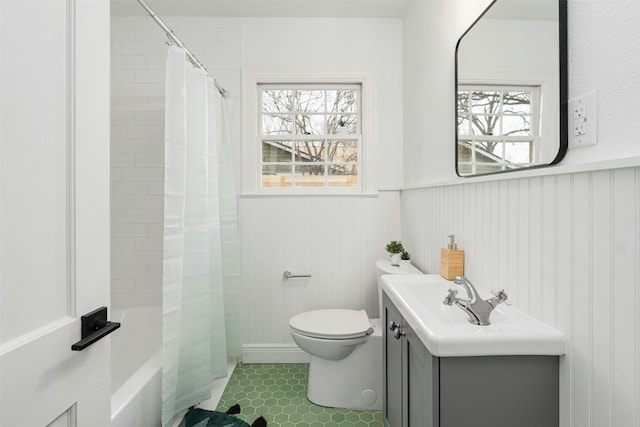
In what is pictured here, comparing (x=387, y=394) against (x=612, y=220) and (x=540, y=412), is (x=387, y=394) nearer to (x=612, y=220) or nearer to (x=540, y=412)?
(x=540, y=412)

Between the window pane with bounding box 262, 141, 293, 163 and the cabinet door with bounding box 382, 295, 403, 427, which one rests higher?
the window pane with bounding box 262, 141, 293, 163

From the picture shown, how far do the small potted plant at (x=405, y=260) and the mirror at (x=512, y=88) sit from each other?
741mm

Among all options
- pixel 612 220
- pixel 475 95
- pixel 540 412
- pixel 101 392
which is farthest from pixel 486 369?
pixel 475 95

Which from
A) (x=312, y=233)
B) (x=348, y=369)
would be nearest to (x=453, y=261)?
(x=348, y=369)

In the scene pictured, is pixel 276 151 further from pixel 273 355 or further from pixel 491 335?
pixel 491 335

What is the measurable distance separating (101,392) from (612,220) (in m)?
1.22

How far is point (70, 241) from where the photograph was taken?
0.67m

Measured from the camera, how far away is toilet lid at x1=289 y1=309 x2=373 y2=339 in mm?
1797

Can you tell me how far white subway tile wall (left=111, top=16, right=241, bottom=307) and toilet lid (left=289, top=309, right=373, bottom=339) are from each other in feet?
3.81

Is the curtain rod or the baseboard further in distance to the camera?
the baseboard

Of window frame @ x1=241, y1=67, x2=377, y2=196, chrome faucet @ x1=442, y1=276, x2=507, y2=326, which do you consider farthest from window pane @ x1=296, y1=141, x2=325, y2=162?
chrome faucet @ x1=442, y1=276, x2=507, y2=326

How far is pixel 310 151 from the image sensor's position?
2.52 metres

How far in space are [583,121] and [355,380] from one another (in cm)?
164

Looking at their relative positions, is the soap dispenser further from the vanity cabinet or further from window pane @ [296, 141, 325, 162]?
window pane @ [296, 141, 325, 162]
